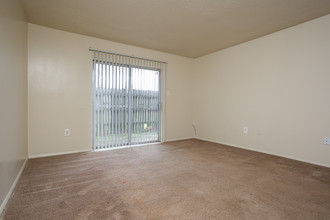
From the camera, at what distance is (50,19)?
2.64m

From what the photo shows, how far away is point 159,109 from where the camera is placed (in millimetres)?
4203

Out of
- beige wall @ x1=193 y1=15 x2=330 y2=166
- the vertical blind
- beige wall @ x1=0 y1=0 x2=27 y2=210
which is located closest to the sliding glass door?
the vertical blind

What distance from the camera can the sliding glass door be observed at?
3.35 meters

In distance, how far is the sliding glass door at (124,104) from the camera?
335 centimetres

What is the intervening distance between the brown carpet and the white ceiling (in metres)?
2.31

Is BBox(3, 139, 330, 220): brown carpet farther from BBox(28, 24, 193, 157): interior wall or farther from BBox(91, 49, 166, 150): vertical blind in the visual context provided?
BBox(91, 49, 166, 150): vertical blind

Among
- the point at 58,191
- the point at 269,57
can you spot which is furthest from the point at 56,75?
the point at 269,57

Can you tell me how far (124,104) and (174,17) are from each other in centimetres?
201

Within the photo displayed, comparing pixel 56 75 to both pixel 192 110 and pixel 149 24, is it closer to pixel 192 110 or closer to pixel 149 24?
pixel 149 24

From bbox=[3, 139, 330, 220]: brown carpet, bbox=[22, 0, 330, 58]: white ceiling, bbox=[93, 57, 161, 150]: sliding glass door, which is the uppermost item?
bbox=[22, 0, 330, 58]: white ceiling

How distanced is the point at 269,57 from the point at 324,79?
→ 0.94m

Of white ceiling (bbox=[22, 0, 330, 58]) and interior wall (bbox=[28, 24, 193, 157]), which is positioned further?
interior wall (bbox=[28, 24, 193, 157])

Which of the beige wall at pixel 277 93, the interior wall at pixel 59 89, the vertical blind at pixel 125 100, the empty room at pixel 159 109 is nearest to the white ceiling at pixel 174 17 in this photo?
the empty room at pixel 159 109

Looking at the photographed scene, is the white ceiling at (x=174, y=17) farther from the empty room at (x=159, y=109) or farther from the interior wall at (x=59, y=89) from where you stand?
the interior wall at (x=59, y=89)
